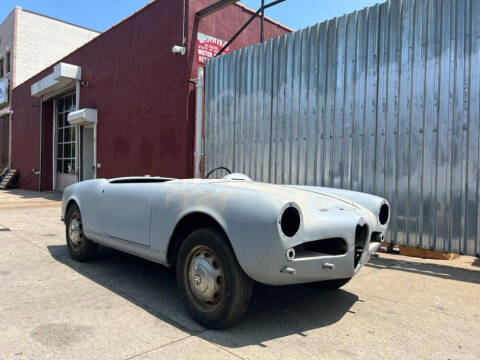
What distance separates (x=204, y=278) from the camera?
2840 millimetres

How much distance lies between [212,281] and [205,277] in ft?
0.21

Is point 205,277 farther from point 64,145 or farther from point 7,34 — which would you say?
point 7,34

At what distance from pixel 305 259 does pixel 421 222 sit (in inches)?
124

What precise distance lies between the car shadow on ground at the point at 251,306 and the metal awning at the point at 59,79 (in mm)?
11317

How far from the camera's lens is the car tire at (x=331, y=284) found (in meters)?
3.69

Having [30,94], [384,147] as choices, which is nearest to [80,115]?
[30,94]

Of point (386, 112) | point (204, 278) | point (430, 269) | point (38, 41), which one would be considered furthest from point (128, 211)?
point (38, 41)

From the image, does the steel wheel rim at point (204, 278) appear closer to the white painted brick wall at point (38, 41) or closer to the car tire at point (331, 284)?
the car tire at point (331, 284)

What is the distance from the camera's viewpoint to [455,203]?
4797 mm

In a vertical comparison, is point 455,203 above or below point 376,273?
above

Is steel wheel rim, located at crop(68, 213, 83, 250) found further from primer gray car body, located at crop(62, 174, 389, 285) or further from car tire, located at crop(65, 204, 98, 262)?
primer gray car body, located at crop(62, 174, 389, 285)

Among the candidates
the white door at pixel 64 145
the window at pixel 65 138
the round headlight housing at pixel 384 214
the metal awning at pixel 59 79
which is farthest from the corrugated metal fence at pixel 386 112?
the window at pixel 65 138

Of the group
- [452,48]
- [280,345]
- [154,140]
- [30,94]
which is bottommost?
[280,345]

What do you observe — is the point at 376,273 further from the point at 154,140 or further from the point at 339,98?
the point at 154,140
